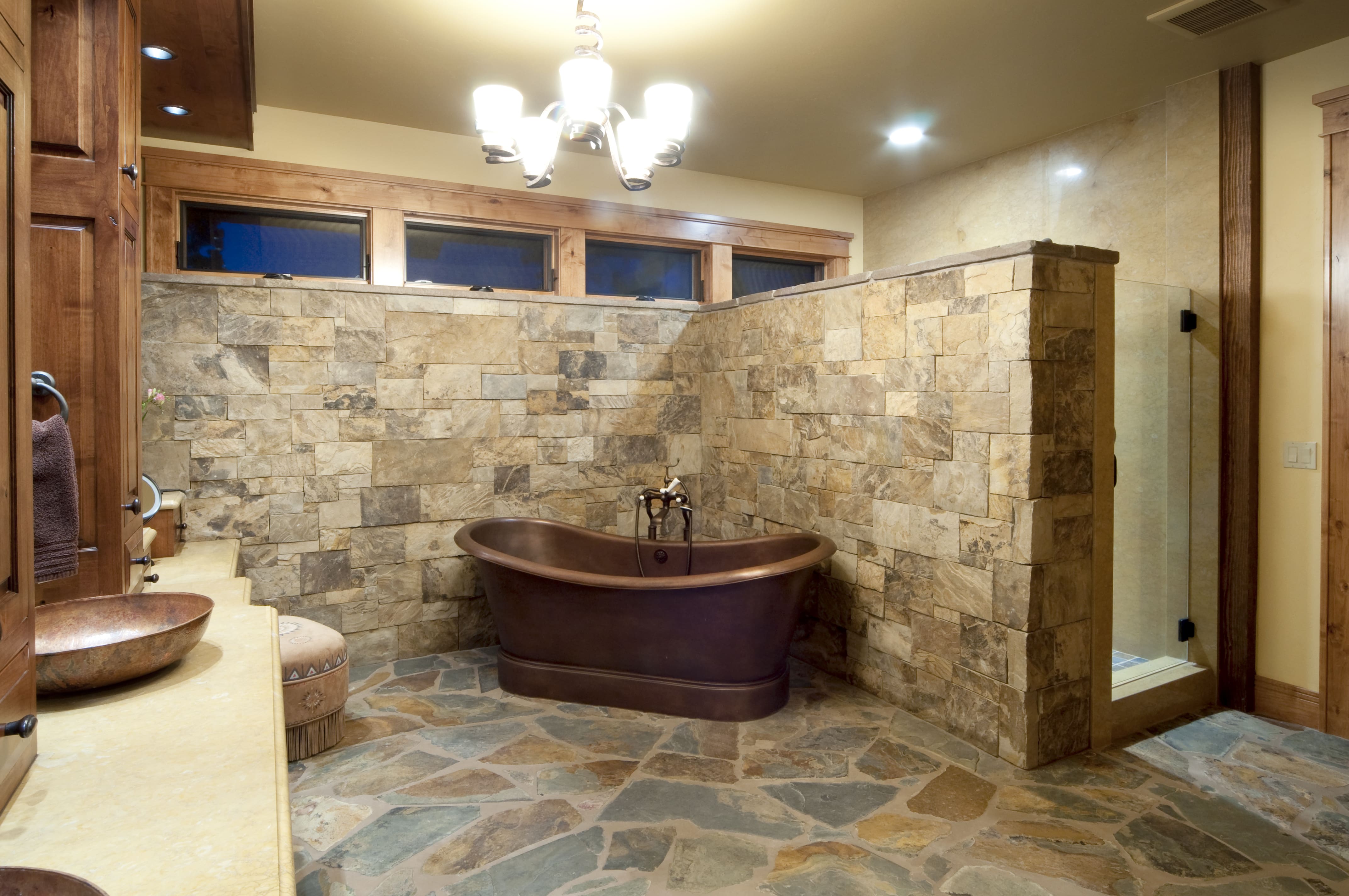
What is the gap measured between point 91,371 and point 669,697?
225 cm

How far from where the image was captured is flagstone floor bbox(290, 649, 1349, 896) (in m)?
2.05

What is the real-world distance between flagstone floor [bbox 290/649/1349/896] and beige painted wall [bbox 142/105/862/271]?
3072mm

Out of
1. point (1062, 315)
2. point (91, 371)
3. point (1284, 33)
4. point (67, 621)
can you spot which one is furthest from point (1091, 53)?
point (67, 621)

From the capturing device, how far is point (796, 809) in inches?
94.4

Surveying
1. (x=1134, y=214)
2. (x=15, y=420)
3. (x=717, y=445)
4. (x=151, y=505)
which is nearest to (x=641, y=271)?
(x=717, y=445)

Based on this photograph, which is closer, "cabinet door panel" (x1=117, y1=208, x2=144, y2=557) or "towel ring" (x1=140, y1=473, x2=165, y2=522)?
"cabinet door panel" (x1=117, y1=208, x2=144, y2=557)

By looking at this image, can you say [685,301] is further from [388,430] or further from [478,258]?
[388,430]

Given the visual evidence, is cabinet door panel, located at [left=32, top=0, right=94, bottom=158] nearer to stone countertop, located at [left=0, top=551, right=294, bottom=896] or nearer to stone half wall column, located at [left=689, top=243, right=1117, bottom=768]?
stone countertop, located at [left=0, top=551, right=294, bottom=896]

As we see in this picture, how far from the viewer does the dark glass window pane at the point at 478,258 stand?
15.6ft

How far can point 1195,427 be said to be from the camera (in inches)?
132

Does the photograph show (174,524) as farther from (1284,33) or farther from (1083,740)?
(1284,33)

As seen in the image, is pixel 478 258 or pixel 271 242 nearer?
pixel 271 242

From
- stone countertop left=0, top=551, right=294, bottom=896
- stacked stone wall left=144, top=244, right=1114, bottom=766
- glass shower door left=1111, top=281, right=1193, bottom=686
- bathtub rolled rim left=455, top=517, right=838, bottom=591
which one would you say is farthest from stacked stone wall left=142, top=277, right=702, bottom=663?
glass shower door left=1111, top=281, right=1193, bottom=686

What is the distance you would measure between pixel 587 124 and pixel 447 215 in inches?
84.3
